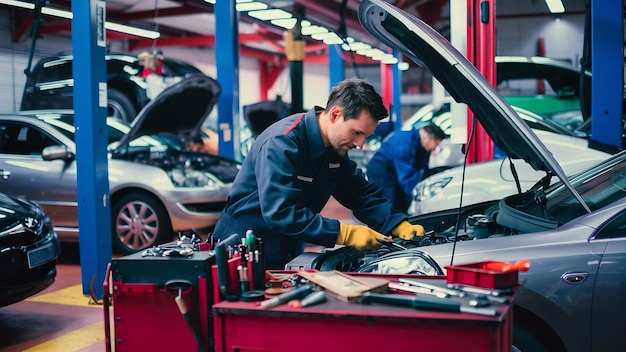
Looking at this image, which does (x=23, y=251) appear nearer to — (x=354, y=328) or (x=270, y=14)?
(x=354, y=328)

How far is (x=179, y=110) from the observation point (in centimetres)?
718

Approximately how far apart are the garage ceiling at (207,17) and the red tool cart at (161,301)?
354 centimetres

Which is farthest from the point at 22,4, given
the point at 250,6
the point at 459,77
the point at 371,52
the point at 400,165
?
the point at 371,52

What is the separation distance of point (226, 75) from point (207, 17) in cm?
861

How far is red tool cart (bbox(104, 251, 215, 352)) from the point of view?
1958 millimetres

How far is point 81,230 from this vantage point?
492 centimetres

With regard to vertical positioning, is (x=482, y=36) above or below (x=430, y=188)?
above

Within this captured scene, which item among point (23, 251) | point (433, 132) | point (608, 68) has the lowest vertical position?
point (23, 251)

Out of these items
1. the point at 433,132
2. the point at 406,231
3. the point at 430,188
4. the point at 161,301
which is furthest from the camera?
Result: the point at 433,132

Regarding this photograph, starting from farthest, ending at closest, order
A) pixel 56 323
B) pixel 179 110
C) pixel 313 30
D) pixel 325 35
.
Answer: pixel 325 35 < pixel 313 30 < pixel 179 110 < pixel 56 323

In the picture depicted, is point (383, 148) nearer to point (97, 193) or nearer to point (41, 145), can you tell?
point (97, 193)

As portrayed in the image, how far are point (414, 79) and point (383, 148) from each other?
1691 centimetres

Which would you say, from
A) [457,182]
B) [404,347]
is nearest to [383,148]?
[457,182]

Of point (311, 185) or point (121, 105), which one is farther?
point (121, 105)
